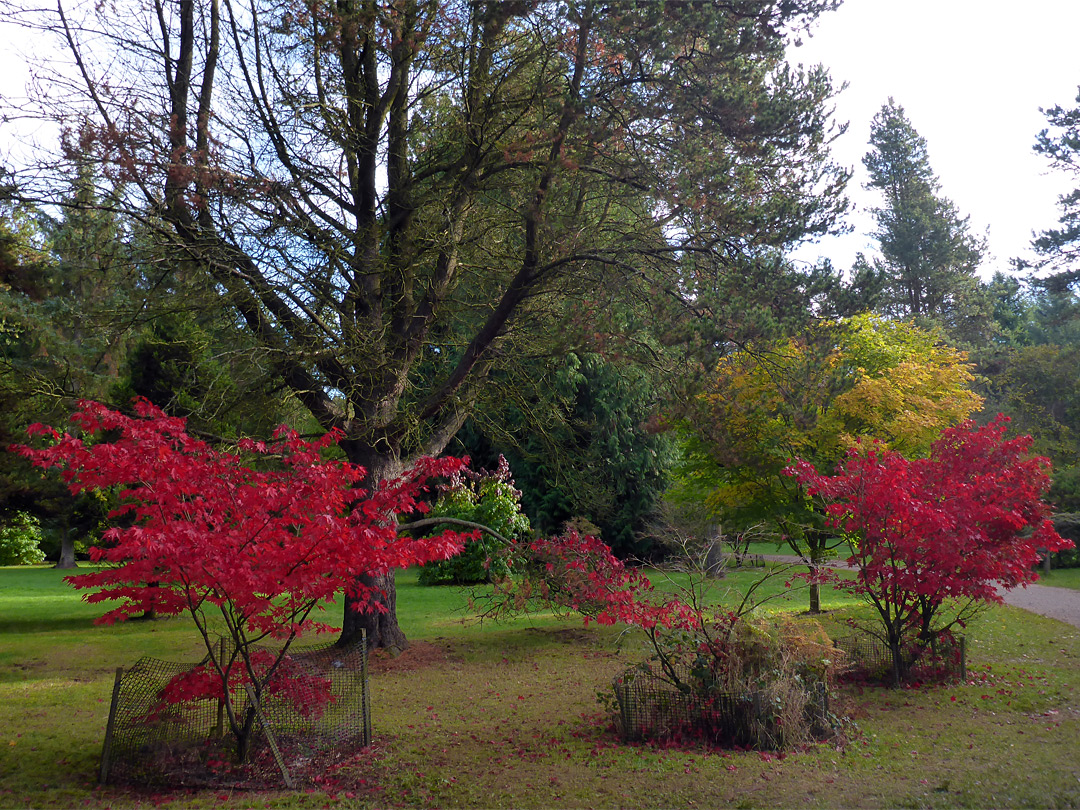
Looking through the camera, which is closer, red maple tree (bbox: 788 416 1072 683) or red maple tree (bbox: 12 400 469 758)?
red maple tree (bbox: 12 400 469 758)

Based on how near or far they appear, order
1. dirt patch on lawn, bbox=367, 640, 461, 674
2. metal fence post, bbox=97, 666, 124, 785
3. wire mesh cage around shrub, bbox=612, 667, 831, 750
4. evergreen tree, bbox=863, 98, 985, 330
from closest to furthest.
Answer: metal fence post, bbox=97, 666, 124, 785 < wire mesh cage around shrub, bbox=612, 667, 831, 750 < dirt patch on lawn, bbox=367, 640, 461, 674 < evergreen tree, bbox=863, 98, 985, 330

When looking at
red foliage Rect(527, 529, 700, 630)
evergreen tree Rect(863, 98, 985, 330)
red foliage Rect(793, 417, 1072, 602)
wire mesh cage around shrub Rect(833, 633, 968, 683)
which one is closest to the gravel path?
wire mesh cage around shrub Rect(833, 633, 968, 683)

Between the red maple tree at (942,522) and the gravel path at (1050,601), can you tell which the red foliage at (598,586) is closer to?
the red maple tree at (942,522)

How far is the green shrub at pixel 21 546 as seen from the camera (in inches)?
1180

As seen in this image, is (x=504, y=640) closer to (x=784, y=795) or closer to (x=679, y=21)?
(x=784, y=795)

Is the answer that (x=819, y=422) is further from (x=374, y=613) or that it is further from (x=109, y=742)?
(x=109, y=742)

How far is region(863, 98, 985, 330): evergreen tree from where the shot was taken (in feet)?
127

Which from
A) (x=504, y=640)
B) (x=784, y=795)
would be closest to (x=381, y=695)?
(x=504, y=640)

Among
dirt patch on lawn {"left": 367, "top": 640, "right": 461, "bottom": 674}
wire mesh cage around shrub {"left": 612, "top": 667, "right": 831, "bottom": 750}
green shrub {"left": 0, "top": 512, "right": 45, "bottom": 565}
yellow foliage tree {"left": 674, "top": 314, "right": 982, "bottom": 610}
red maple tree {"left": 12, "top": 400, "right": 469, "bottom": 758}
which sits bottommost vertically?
green shrub {"left": 0, "top": 512, "right": 45, "bottom": 565}

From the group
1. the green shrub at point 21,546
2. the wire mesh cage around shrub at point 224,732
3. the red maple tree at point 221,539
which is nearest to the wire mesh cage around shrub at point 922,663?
the red maple tree at point 221,539

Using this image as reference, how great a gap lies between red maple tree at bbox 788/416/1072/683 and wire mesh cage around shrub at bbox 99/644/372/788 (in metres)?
6.17

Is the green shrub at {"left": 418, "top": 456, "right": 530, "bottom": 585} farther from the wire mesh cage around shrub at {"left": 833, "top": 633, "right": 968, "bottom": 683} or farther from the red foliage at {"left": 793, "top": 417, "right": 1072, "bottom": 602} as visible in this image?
the red foliage at {"left": 793, "top": 417, "right": 1072, "bottom": 602}

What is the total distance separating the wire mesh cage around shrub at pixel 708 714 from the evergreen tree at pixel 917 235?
1414 inches

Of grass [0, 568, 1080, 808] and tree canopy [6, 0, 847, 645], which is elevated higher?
tree canopy [6, 0, 847, 645]
